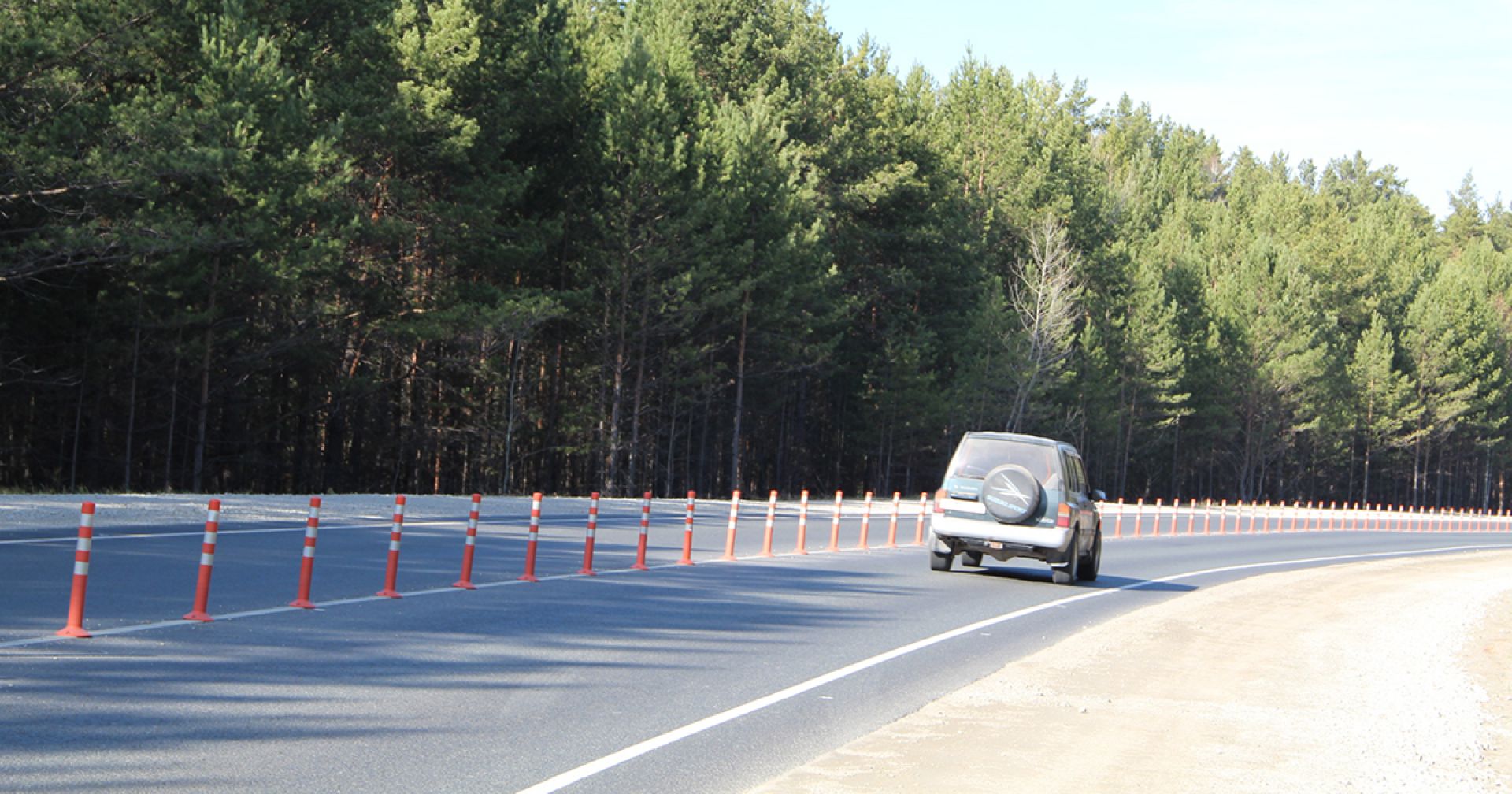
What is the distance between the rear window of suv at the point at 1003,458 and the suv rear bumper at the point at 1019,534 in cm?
68

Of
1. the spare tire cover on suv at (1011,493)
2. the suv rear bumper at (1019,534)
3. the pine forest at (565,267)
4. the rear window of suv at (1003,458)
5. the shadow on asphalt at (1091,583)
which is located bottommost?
the shadow on asphalt at (1091,583)

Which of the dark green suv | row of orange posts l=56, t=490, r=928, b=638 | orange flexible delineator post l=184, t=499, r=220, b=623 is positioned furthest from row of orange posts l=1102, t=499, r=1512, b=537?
orange flexible delineator post l=184, t=499, r=220, b=623

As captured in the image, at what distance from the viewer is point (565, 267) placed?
53.8m

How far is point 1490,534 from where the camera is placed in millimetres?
75688

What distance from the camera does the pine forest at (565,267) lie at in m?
36.0

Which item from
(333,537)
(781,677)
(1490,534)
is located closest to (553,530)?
(333,537)

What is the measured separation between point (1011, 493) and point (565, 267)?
1336 inches

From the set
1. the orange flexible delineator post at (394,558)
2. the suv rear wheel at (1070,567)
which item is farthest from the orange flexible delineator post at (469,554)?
the suv rear wheel at (1070,567)

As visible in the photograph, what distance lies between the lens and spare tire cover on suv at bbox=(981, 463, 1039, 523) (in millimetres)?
21859

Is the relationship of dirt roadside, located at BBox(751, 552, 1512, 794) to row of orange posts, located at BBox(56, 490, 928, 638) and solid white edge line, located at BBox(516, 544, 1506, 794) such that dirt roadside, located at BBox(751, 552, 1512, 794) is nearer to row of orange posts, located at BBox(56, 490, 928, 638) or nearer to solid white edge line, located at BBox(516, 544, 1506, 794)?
solid white edge line, located at BBox(516, 544, 1506, 794)

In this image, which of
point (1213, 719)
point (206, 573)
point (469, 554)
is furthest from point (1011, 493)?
point (206, 573)

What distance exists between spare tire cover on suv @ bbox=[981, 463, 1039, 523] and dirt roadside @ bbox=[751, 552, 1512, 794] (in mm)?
2140

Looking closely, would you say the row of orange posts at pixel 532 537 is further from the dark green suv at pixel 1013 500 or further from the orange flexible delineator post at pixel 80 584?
the dark green suv at pixel 1013 500

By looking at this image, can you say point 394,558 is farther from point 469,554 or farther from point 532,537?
point 532,537
